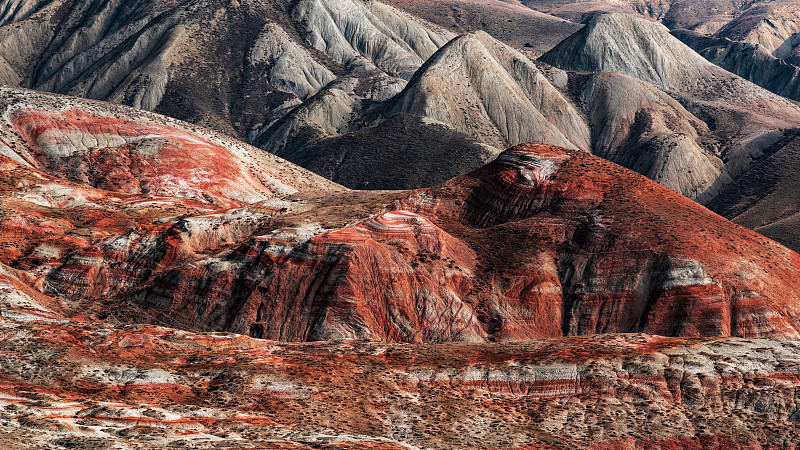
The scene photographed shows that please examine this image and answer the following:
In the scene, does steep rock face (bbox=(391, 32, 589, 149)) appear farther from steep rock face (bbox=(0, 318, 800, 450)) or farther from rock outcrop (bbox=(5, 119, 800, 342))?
steep rock face (bbox=(0, 318, 800, 450))

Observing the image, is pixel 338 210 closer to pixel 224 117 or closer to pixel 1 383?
pixel 1 383

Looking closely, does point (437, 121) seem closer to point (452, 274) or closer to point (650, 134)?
point (650, 134)

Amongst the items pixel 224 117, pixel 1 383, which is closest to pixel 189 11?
pixel 224 117

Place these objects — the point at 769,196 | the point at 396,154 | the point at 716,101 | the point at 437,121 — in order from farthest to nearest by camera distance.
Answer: the point at 716,101
the point at 437,121
the point at 396,154
the point at 769,196

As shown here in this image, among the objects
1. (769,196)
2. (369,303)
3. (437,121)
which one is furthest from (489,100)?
(369,303)

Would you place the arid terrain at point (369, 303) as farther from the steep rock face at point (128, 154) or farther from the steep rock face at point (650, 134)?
the steep rock face at point (650, 134)

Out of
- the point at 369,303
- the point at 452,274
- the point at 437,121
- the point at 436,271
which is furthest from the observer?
the point at 437,121

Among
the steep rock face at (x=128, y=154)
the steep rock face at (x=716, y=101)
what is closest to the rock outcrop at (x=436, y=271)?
the steep rock face at (x=128, y=154)
